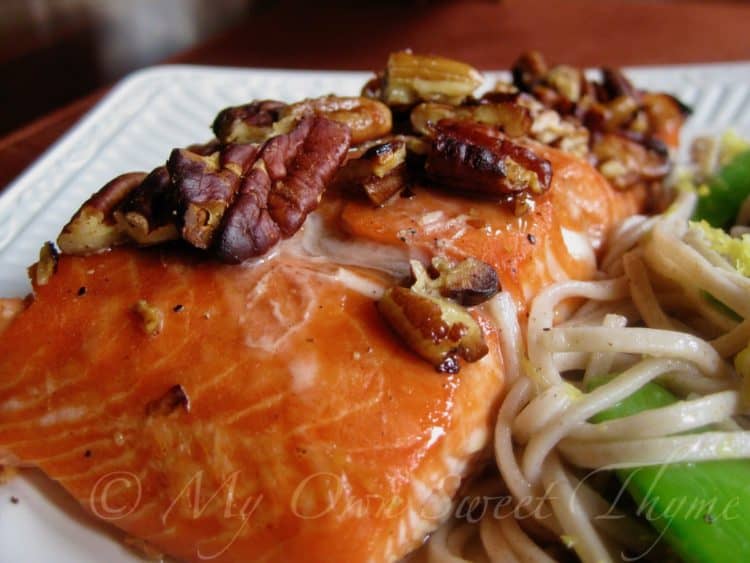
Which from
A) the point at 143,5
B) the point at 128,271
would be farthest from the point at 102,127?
the point at 143,5

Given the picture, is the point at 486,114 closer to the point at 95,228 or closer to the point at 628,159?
the point at 628,159

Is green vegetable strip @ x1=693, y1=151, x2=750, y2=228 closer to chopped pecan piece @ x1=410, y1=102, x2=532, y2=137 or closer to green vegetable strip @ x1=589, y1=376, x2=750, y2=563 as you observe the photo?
chopped pecan piece @ x1=410, y1=102, x2=532, y2=137

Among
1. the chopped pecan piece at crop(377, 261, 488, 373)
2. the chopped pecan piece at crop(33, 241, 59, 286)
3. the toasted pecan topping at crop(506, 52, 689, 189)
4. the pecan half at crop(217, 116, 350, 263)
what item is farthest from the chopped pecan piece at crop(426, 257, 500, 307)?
the chopped pecan piece at crop(33, 241, 59, 286)

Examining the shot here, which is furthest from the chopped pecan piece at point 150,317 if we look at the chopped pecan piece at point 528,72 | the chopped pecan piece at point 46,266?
the chopped pecan piece at point 528,72

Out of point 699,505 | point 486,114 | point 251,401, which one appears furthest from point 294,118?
point 699,505

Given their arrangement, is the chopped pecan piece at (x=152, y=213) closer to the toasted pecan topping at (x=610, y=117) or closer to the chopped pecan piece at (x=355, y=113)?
the chopped pecan piece at (x=355, y=113)

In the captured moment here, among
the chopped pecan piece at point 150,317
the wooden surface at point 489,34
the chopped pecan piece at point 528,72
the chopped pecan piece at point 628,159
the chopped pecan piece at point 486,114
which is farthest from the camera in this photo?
the wooden surface at point 489,34

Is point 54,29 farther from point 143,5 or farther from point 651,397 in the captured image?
point 651,397
